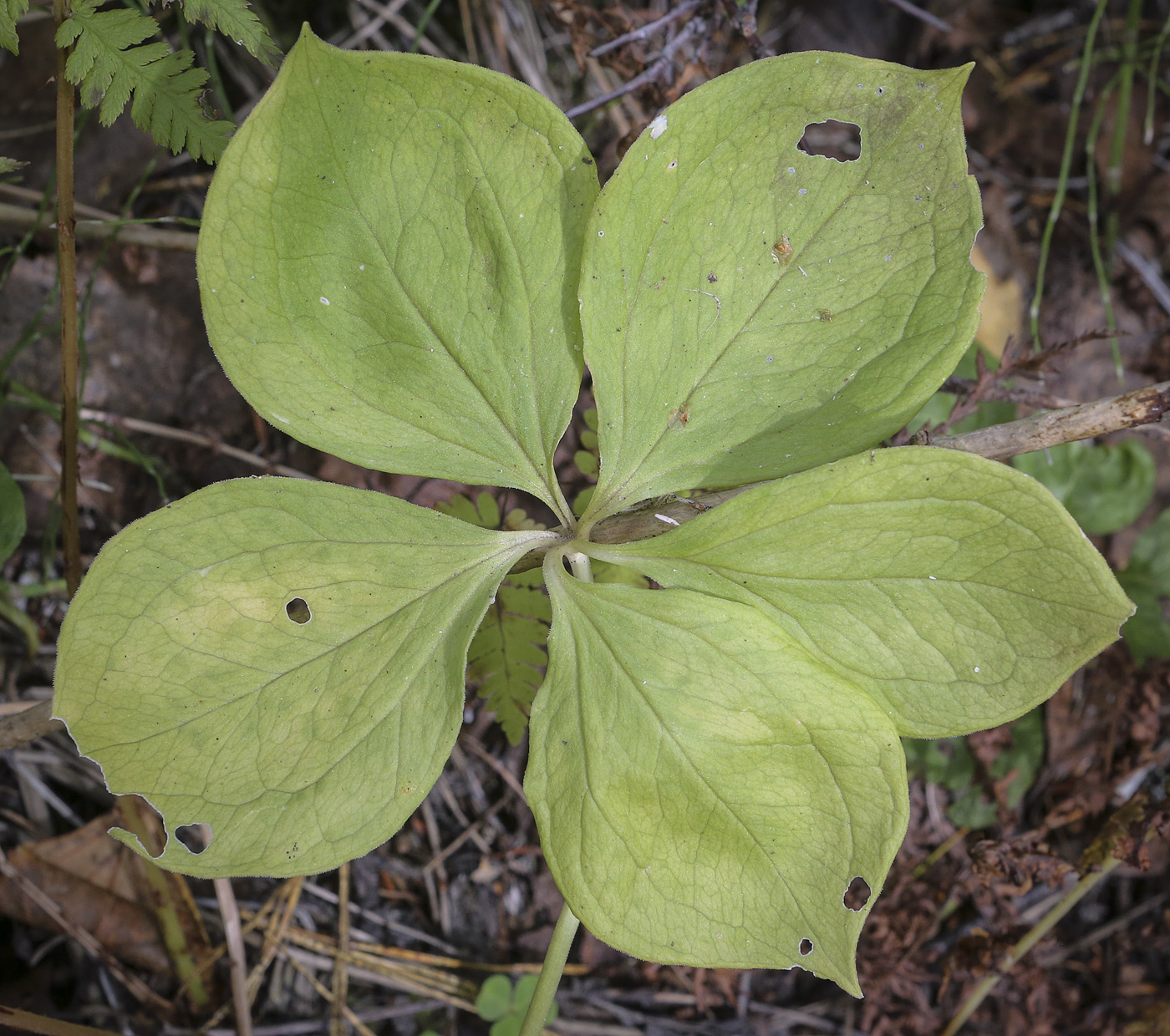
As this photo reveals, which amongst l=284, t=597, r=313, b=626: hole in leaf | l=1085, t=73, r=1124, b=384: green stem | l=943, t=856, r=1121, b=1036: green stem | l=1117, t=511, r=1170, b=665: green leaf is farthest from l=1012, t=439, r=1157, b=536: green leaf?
l=284, t=597, r=313, b=626: hole in leaf

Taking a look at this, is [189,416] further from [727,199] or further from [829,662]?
[829,662]

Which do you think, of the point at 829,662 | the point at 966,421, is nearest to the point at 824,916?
the point at 829,662

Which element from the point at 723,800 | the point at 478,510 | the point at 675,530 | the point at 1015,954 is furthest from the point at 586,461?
the point at 1015,954

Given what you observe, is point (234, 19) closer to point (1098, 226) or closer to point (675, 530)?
point (675, 530)

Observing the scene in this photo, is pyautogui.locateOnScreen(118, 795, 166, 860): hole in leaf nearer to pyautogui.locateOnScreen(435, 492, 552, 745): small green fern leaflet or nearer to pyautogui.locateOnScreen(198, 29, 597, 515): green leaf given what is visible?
pyautogui.locateOnScreen(435, 492, 552, 745): small green fern leaflet

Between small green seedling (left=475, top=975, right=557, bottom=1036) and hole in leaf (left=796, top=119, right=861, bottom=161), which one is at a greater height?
hole in leaf (left=796, top=119, right=861, bottom=161)

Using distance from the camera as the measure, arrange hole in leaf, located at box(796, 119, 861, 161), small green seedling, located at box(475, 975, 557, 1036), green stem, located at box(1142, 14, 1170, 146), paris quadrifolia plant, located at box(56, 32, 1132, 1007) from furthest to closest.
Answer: hole in leaf, located at box(796, 119, 861, 161) < green stem, located at box(1142, 14, 1170, 146) < small green seedling, located at box(475, 975, 557, 1036) < paris quadrifolia plant, located at box(56, 32, 1132, 1007)

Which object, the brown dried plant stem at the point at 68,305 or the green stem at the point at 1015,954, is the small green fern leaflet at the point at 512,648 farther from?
the green stem at the point at 1015,954

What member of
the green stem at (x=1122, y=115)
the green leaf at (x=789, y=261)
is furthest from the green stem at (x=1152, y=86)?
the green leaf at (x=789, y=261)
